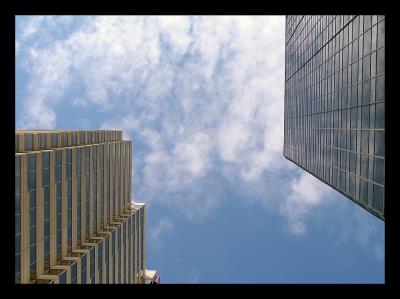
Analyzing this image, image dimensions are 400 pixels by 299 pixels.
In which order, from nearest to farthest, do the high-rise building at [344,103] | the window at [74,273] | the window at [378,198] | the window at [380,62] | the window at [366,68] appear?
the window at [380,62] < the window at [378,198] < the high-rise building at [344,103] < the window at [366,68] < the window at [74,273]

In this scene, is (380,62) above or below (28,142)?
above

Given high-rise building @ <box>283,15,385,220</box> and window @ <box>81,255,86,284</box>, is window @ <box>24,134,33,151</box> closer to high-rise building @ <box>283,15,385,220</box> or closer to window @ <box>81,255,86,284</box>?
window @ <box>81,255,86,284</box>

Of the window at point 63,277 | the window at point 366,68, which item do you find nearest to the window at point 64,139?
the window at point 63,277

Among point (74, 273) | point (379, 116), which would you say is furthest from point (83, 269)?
point (379, 116)

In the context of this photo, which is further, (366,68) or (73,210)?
(73,210)

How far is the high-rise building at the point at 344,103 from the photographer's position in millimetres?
26250

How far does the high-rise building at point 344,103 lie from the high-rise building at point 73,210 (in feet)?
90.0

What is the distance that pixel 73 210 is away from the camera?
45.9 meters

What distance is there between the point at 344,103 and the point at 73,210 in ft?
105

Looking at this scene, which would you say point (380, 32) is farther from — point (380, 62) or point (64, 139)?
point (64, 139)

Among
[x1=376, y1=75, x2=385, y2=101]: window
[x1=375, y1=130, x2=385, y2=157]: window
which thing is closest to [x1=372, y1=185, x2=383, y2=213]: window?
[x1=375, y1=130, x2=385, y2=157]: window

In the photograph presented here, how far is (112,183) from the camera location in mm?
63281

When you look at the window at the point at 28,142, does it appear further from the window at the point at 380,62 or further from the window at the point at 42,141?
the window at the point at 380,62
